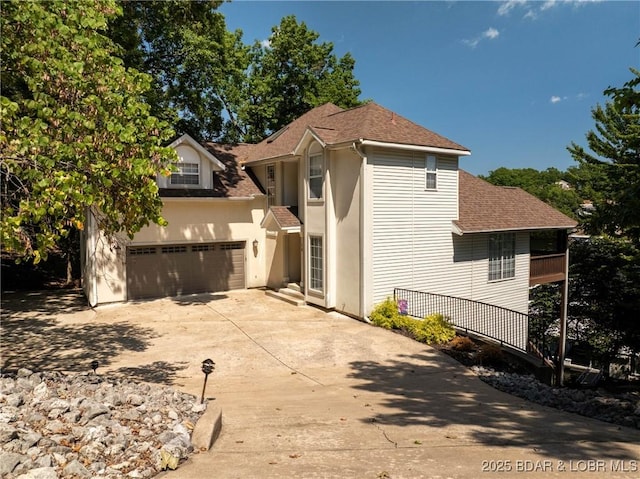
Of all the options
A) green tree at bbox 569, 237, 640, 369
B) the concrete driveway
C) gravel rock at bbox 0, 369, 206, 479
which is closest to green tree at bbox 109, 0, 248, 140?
the concrete driveway

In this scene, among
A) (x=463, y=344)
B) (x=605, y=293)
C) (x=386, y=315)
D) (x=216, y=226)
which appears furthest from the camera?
(x=605, y=293)

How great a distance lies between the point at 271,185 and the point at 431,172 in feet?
23.3

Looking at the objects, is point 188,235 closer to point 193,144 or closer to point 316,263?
point 193,144

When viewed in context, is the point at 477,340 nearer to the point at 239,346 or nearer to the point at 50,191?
the point at 239,346

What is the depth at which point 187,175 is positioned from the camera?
723 inches

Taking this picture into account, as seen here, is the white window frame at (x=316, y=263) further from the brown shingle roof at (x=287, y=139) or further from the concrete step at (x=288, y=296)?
the brown shingle roof at (x=287, y=139)

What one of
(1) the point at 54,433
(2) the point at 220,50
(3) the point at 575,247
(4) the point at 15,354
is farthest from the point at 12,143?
(3) the point at 575,247

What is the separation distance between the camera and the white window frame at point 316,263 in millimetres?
16188

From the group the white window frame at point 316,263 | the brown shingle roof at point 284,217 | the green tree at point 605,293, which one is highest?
the brown shingle roof at point 284,217

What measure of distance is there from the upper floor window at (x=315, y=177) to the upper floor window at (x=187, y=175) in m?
5.12

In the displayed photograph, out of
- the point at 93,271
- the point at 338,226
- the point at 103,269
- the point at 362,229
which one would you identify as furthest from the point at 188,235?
the point at 362,229

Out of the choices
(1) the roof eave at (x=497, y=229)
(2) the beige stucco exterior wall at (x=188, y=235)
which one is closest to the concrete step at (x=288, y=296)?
(2) the beige stucco exterior wall at (x=188, y=235)

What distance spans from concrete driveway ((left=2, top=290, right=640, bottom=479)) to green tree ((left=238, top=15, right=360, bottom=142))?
1866 cm

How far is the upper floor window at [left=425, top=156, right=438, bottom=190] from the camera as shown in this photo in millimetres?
16000
